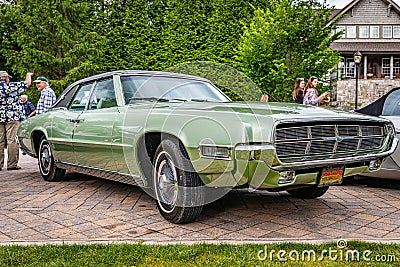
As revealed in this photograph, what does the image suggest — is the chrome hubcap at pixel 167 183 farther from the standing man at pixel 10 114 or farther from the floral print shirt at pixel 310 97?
the floral print shirt at pixel 310 97

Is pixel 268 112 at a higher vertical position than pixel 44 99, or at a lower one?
lower

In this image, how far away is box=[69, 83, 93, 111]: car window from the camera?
5969 millimetres

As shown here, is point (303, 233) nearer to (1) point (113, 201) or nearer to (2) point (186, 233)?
(2) point (186, 233)

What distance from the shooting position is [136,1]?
26.7 m

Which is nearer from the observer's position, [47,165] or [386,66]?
[47,165]

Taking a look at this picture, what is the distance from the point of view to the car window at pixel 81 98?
5969mm

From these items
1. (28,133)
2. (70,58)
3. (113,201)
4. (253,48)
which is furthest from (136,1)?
(113,201)

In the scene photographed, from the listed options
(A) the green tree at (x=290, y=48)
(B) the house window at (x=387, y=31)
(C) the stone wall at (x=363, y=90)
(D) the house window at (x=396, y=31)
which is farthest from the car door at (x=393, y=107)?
(D) the house window at (x=396, y=31)

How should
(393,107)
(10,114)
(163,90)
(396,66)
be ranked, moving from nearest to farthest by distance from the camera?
(163,90) → (393,107) → (10,114) → (396,66)

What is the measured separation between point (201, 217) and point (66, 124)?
249 cm

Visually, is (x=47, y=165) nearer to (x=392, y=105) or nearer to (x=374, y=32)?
(x=392, y=105)

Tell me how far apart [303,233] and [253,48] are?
1437 cm

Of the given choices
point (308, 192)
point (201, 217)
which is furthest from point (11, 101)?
point (308, 192)

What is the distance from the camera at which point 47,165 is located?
6.92 metres
